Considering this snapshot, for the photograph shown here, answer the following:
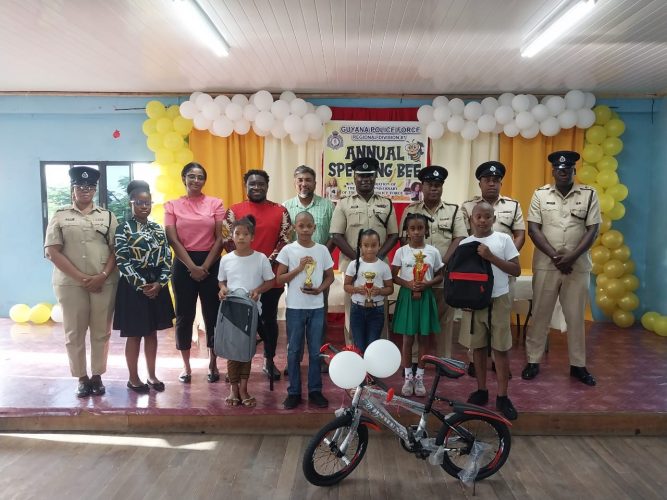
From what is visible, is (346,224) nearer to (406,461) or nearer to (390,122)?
(406,461)

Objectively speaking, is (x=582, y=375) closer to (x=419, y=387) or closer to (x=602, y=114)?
(x=419, y=387)

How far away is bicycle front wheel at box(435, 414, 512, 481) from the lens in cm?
262

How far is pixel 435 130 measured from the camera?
5.62 metres

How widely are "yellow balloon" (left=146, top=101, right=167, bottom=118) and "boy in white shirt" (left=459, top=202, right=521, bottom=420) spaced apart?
13.2 feet

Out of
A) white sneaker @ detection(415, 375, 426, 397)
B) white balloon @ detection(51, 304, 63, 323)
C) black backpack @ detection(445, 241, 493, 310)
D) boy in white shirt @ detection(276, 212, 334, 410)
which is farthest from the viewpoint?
white balloon @ detection(51, 304, 63, 323)

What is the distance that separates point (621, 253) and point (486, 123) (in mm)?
2102

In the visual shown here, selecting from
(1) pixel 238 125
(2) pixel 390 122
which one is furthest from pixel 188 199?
(2) pixel 390 122

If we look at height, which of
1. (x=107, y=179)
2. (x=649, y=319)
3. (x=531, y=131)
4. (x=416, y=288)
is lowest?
(x=649, y=319)

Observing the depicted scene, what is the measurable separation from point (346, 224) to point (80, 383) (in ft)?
7.35

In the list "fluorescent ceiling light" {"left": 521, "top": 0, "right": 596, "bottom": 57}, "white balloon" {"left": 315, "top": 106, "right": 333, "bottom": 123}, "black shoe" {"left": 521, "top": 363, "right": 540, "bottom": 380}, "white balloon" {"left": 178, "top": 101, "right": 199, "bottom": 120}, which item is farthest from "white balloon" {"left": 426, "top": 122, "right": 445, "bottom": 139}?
"black shoe" {"left": 521, "top": 363, "right": 540, "bottom": 380}

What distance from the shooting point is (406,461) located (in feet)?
9.53

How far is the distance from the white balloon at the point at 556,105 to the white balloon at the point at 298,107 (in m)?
2.67

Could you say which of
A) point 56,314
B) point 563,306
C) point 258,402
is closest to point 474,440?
point 258,402

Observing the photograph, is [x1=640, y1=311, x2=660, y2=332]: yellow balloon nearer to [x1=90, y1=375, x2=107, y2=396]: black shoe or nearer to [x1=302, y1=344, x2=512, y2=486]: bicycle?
[x1=302, y1=344, x2=512, y2=486]: bicycle
